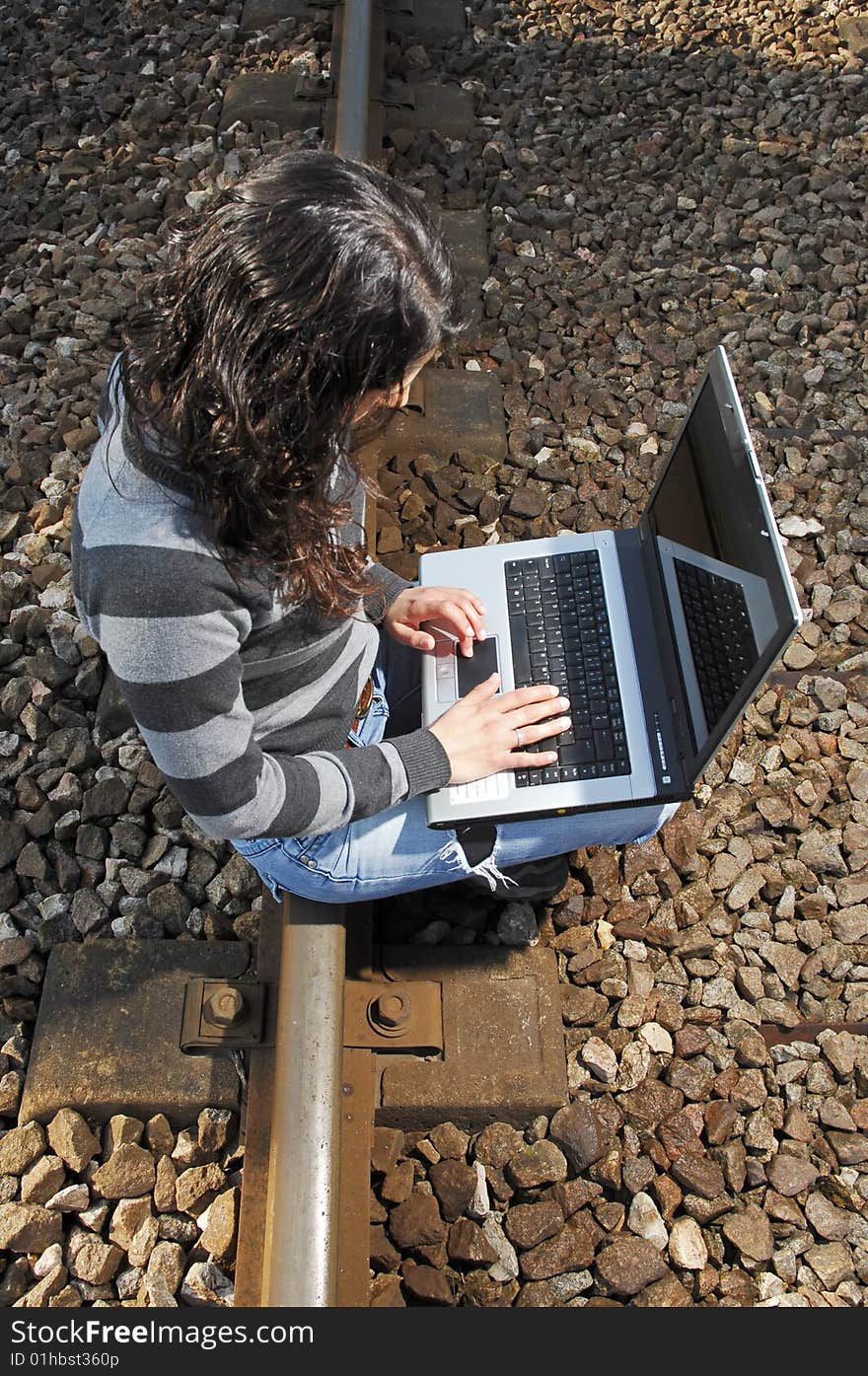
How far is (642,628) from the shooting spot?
7.43ft

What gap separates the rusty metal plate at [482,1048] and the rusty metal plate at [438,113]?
3.29m

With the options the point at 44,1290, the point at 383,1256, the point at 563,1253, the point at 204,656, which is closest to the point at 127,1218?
the point at 44,1290

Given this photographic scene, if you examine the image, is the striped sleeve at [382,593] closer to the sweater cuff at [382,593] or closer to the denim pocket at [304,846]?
the sweater cuff at [382,593]

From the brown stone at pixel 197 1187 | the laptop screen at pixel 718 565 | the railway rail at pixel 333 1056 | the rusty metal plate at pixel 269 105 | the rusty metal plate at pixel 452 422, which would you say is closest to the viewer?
the laptop screen at pixel 718 565

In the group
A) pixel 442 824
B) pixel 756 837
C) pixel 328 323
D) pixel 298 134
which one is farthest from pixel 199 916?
pixel 298 134

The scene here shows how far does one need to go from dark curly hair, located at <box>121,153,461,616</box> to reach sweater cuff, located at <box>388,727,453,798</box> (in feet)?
1.97

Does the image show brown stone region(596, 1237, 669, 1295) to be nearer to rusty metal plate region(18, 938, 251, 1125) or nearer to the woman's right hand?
rusty metal plate region(18, 938, 251, 1125)

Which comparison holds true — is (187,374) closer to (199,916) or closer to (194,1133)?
(199,916)

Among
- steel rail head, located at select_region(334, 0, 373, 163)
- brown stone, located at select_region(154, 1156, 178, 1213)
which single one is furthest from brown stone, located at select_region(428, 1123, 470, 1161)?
steel rail head, located at select_region(334, 0, 373, 163)

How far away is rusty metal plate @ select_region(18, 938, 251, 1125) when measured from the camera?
84.4 inches

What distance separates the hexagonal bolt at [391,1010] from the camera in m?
2.17

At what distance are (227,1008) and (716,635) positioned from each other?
128 centimetres

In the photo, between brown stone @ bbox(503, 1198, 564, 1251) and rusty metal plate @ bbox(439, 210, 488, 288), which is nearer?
brown stone @ bbox(503, 1198, 564, 1251)

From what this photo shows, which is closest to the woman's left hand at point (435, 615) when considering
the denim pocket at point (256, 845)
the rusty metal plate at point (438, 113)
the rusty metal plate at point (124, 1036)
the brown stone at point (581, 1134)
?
the denim pocket at point (256, 845)
